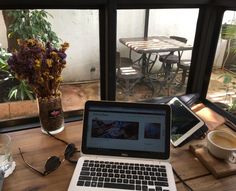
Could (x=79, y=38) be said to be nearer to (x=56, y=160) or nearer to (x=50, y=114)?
(x=50, y=114)

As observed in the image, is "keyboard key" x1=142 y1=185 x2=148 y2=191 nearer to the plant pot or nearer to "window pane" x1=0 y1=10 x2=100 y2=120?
the plant pot

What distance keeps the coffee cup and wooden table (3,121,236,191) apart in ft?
0.23

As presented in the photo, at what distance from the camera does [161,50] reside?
223cm

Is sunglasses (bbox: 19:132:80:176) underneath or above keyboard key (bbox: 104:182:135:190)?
underneath

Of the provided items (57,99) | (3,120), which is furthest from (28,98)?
(57,99)

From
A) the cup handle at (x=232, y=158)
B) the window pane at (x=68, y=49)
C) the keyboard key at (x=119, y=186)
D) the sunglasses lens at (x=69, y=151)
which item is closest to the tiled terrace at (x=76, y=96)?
the window pane at (x=68, y=49)

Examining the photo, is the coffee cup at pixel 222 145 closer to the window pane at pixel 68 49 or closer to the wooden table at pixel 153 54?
the window pane at pixel 68 49

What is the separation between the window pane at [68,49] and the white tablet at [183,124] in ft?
1.55

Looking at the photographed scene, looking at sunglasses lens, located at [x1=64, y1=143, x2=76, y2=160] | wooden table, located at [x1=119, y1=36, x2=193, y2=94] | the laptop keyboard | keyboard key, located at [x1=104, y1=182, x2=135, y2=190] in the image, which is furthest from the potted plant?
wooden table, located at [x1=119, y1=36, x2=193, y2=94]

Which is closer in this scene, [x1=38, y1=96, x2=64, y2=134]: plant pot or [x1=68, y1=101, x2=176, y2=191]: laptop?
[x1=68, y1=101, x2=176, y2=191]: laptop

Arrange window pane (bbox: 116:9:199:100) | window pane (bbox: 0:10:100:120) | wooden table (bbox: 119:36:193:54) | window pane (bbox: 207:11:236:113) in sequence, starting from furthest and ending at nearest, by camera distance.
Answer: wooden table (bbox: 119:36:193:54) < window pane (bbox: 116:9:199:100) < window pane (bbox: 207:11:236:113) < window pane (bbox: 0:10:100:120)

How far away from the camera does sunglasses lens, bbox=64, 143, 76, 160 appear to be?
34.5 inches

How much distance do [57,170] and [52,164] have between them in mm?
29

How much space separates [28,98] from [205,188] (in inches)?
40.6
